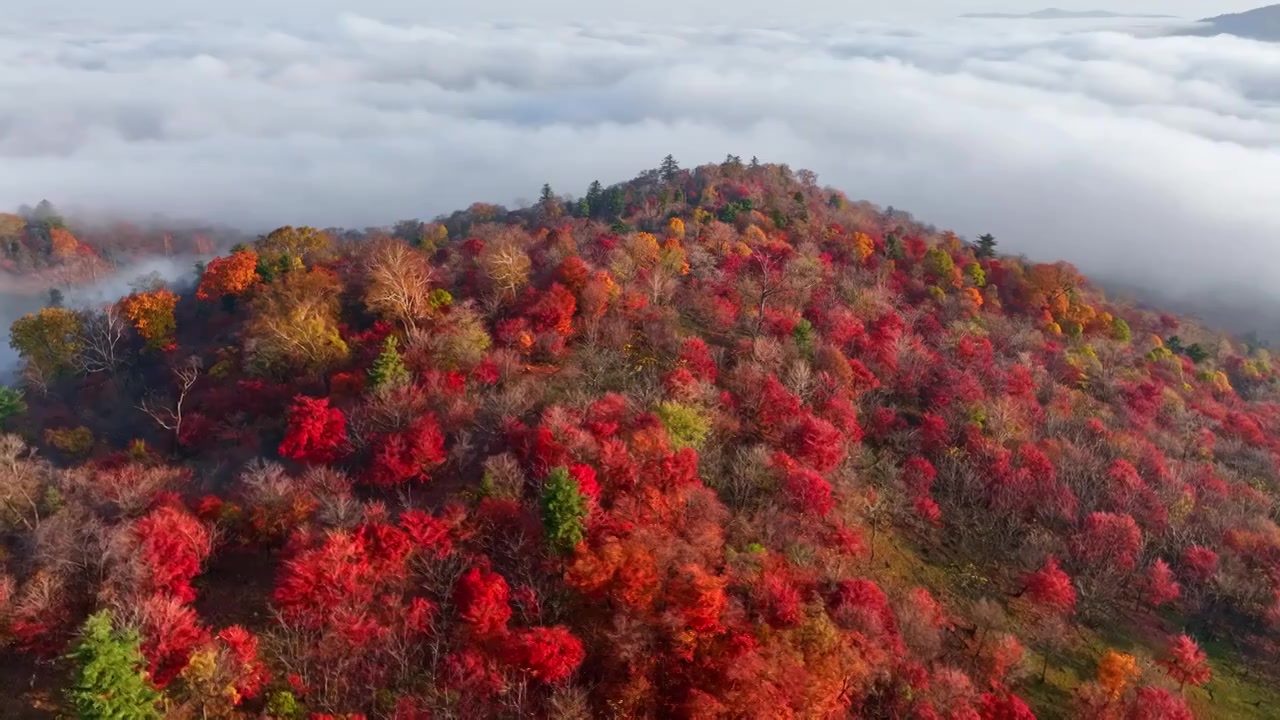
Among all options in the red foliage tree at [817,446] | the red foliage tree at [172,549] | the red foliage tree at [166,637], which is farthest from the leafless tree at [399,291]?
the red foliage tree at [817,446]

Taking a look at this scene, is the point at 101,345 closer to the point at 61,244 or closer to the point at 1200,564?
the point at 1200,564

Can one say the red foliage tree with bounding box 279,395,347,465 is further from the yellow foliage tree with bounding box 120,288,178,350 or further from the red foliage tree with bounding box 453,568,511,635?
the yellow foliage tree with bounding box 120,288,178,350

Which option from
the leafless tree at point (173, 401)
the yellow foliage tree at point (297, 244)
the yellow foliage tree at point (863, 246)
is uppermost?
the yellow foliage tree at point (297, 244)

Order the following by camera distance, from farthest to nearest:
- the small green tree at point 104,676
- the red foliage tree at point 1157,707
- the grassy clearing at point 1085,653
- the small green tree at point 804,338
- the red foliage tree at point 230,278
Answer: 1. the red foliage tree at point 230,278
2. the small green tree at point 804,338
3. the grassy clearing at point 1085,653
4. the red foliage tree at point 1157,707
5. the small green tree at point 104,676

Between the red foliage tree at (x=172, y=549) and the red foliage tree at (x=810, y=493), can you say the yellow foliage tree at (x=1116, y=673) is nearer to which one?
the red foliage tree at (x=810, y=493)

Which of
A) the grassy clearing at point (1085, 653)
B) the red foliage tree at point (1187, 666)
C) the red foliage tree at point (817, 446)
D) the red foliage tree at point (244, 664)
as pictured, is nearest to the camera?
the red foliage tree at point (244, 664)

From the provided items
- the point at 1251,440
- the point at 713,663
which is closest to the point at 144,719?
the point at 713,663
